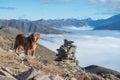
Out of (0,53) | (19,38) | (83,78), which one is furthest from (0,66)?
(19,38)

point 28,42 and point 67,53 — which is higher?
point 28,42

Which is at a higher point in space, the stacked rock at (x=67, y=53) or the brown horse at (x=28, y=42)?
the brown horse at (x=28, y=42)

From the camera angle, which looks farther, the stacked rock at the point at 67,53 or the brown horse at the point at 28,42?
the stacked rock at the point at 67,53

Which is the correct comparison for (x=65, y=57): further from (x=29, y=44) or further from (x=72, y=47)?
(x=29, y=44)

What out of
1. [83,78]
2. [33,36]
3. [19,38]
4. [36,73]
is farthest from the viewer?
[19,38]

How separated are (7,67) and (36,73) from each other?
2208 millimetres

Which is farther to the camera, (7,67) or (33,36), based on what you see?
(33,36)

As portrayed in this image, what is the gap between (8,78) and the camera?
16.6 meters

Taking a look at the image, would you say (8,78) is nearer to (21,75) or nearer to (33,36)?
(21,75)

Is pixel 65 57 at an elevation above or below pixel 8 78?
below

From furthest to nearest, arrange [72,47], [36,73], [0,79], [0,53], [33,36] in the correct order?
[72,47] → [33,36] → [0,53] → [36,73] → [0,79]

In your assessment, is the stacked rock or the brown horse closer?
the brown horse

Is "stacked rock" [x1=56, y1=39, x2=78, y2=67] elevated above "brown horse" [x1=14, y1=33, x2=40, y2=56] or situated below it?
below

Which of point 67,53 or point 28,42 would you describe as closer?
point 28,42
